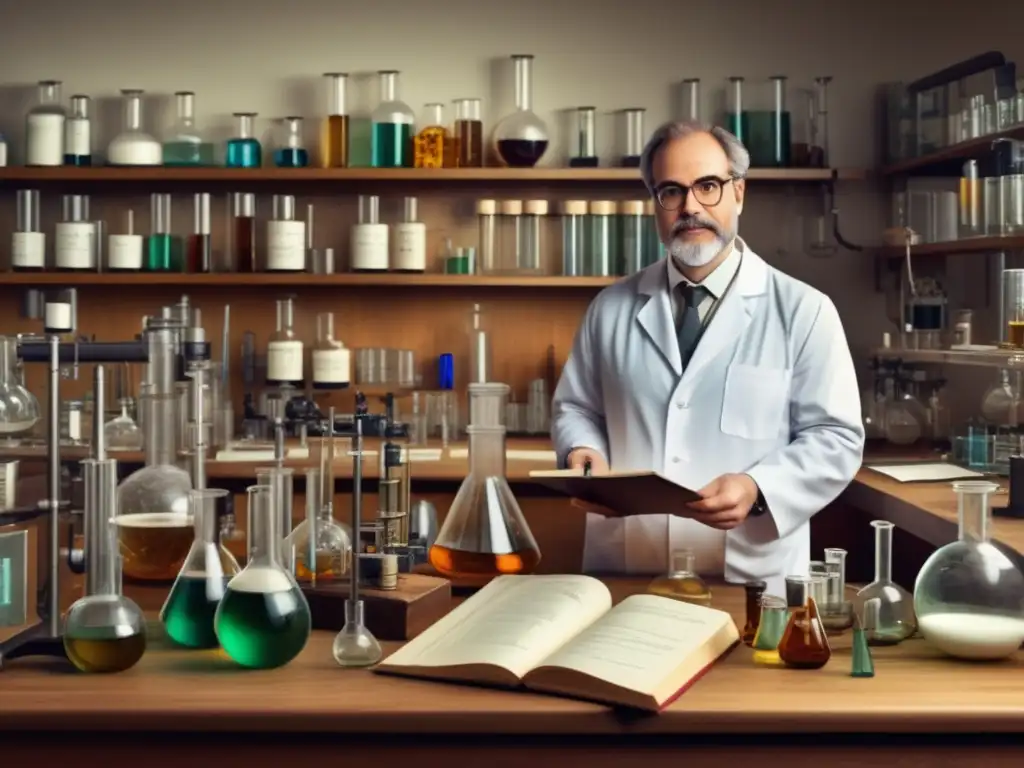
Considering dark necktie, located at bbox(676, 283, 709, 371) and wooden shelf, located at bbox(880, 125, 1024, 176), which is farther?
wooden shelf, located at bbox(880, 125, 1024, 176)

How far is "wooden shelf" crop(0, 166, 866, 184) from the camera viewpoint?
4.06m

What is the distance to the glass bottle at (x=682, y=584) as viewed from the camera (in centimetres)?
189

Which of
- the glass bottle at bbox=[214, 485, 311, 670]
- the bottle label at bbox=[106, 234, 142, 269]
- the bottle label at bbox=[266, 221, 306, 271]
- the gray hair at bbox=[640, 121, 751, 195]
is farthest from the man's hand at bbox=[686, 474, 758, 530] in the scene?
the bottle label at bbox=[106, 234, 142, 269]

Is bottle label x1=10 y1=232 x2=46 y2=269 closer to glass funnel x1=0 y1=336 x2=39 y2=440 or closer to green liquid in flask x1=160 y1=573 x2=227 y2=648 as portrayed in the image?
glass funnel x1=0 y1=336 x2=39 y2=440

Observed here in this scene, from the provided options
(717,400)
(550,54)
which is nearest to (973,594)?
(717,400)

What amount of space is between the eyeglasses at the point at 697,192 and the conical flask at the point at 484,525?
2.80 ft

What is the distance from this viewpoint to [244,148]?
13.6ft

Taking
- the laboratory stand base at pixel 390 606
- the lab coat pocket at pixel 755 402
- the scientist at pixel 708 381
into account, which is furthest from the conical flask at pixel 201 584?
the lab coat pocket at pixel 755 402

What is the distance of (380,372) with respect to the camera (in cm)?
424

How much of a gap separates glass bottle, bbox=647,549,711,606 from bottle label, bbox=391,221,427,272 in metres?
2.38

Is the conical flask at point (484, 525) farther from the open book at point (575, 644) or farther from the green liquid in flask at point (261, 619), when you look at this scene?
the green liquid in flask at point (261, 619)

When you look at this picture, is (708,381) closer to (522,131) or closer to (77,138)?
(522,131)

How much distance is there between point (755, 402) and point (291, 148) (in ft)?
6.59

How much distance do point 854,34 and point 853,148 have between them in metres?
0.35
